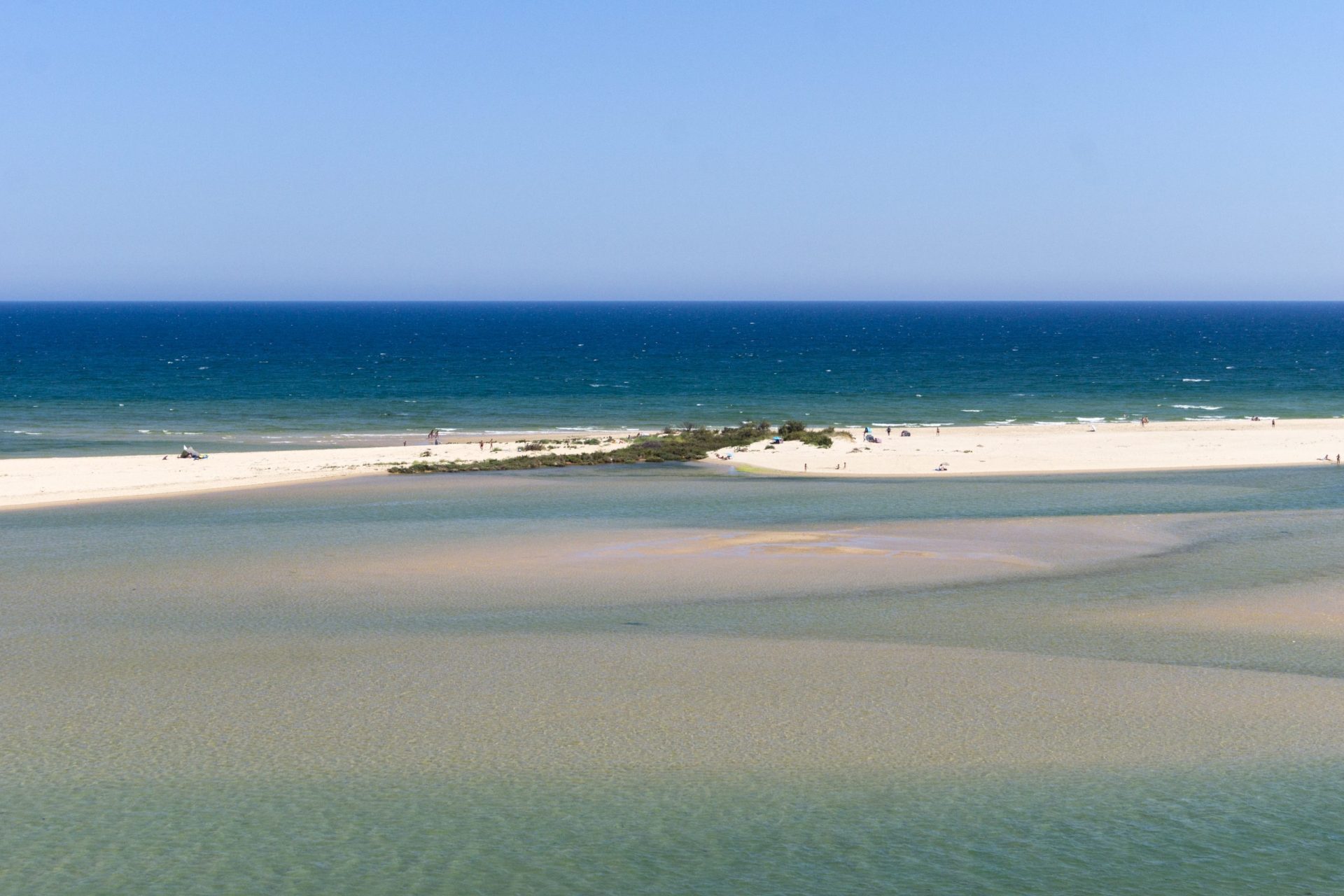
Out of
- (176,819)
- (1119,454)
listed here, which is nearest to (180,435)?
Answer: (1119,454)

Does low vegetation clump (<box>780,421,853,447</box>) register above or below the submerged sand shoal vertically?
above

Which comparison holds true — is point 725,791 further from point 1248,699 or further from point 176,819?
point 1248,699

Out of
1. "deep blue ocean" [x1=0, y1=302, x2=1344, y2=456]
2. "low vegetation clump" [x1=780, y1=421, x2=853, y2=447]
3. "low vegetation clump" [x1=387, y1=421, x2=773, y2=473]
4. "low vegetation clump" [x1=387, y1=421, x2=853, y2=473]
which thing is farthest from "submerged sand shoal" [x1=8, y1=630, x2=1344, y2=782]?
"deep blue ocean" [x1=0, y1=302, x2=1344, y2=456]

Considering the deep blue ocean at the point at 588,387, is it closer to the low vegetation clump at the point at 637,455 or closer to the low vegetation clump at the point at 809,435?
the low vegetation clump at the point at 809,435

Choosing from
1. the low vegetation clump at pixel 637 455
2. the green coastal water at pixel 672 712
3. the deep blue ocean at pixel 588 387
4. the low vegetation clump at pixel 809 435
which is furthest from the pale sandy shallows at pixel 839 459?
the green coastal water at pixel 672 712

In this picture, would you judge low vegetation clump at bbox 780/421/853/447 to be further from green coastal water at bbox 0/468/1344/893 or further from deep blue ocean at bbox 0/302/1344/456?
green coastal water at bbox 0/468/1344/893
